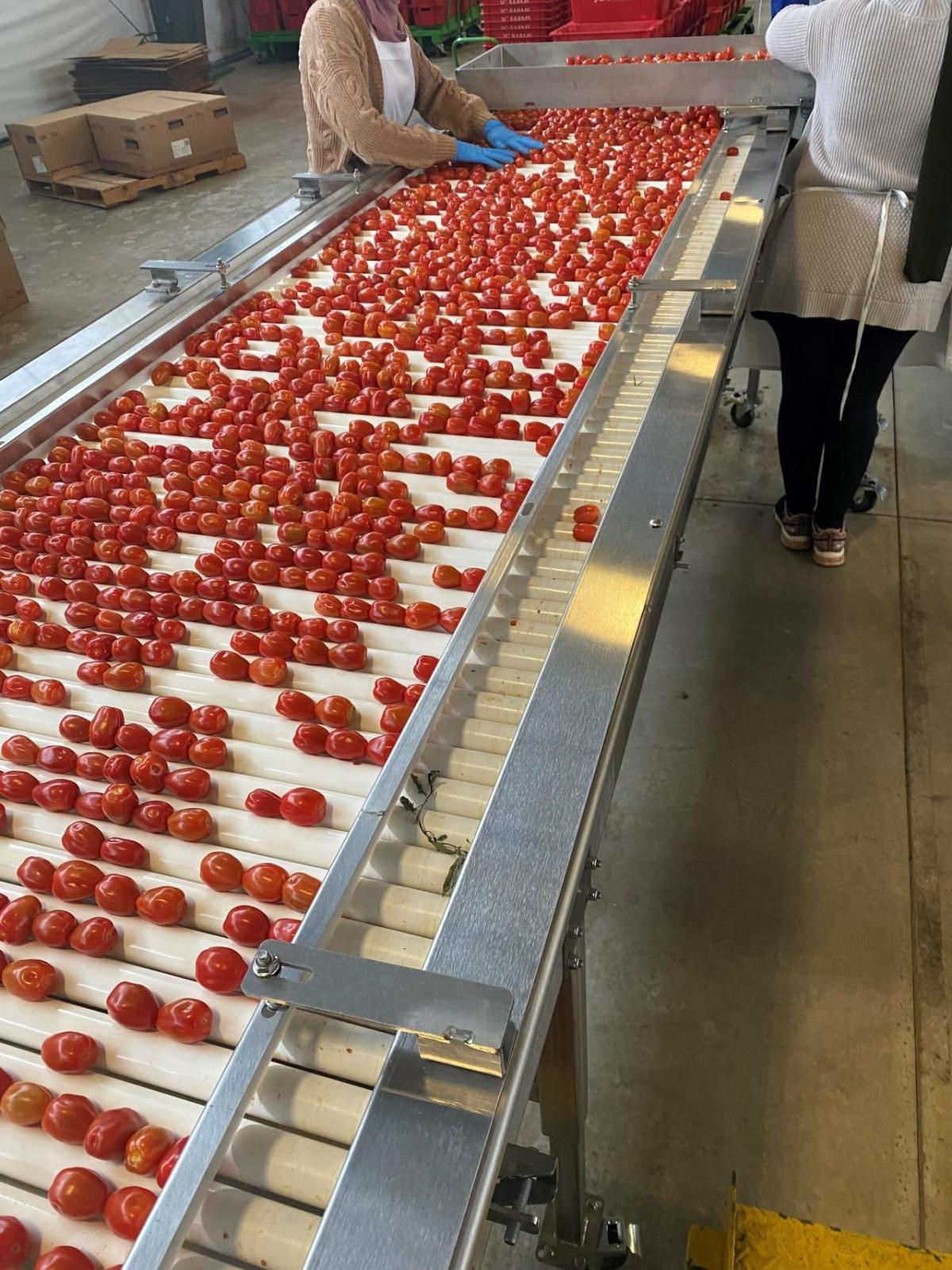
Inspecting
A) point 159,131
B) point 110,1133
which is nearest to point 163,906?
point 110,1133

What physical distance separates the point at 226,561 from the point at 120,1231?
1132mm

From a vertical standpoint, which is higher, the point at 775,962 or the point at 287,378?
the point at 287,378

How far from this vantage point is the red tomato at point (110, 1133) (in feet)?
3.18

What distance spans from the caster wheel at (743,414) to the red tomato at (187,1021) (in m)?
3.99

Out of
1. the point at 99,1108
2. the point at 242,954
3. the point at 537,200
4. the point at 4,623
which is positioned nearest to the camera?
the point at 99,1108

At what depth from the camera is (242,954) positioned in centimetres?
116

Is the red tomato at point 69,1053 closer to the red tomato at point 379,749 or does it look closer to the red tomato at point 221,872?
the red tomato at point 221,872

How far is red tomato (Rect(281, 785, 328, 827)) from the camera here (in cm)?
130

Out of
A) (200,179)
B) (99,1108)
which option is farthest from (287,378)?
(200,179)

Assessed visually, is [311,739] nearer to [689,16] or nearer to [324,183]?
[324,183]

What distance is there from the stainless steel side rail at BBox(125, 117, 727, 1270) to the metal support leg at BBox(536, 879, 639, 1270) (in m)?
0.26

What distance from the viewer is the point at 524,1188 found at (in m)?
1.50

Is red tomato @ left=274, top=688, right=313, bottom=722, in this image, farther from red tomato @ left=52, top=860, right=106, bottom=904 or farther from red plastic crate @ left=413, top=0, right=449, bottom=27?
red plastic crate @ left=413, top=0, right=449, bottom=27

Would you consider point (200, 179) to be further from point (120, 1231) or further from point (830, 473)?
point (120, 1231)
